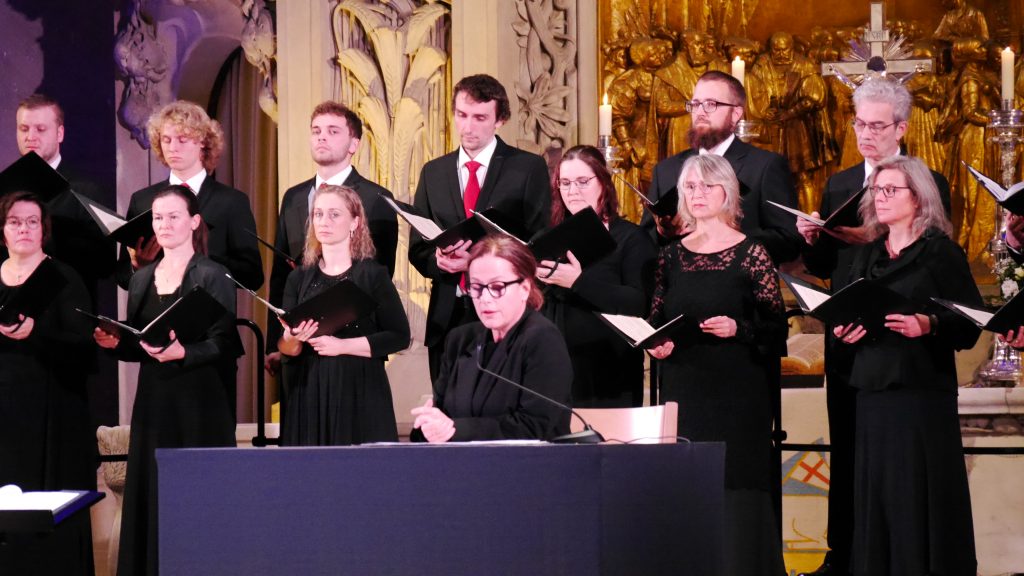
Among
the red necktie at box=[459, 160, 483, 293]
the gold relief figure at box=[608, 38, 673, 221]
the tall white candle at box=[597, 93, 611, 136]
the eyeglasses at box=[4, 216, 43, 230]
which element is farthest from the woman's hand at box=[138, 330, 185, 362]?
the gold relief figure at box=[608, 38, 673, 221]

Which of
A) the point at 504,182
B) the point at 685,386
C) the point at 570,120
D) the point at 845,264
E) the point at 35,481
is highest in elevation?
the point at 570,120

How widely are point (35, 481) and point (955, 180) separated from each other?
187 inches

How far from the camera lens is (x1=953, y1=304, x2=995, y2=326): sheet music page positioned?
4309mm

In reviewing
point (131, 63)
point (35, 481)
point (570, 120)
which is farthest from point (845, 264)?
point (131, 63)

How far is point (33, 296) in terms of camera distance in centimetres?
492

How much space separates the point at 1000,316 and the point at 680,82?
3163 millimetres

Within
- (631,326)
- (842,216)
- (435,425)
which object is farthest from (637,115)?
(435,425)

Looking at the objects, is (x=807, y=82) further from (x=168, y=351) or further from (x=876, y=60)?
(x=168, y=351)

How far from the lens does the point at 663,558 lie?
2957 mm

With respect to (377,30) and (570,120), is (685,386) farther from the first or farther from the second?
(377,30)

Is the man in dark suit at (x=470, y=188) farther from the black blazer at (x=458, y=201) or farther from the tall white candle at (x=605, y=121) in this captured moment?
the tall white candle at (x=605, y=121)

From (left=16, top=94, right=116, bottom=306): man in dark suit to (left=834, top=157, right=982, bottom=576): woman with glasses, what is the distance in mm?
2863

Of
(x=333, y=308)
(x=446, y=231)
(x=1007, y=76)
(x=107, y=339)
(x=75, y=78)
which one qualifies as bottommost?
(x=107, y=339)

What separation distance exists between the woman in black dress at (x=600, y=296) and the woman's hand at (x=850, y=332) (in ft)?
2.37
